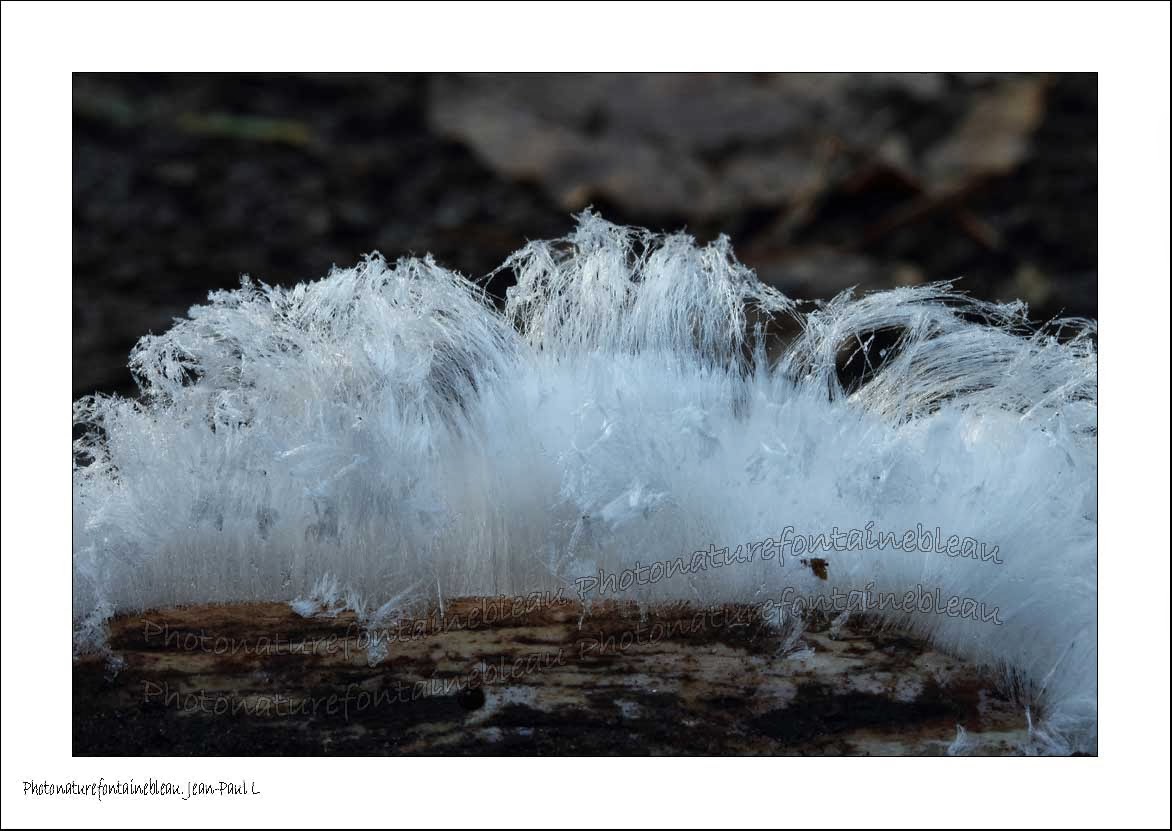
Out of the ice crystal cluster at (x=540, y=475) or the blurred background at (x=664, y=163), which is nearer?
the ice crystal cluster at (x=540, y=475)

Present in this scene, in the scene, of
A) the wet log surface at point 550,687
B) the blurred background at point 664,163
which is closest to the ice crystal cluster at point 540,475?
the wet log surface at point 550,687

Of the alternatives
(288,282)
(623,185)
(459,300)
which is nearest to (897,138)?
(623,185)

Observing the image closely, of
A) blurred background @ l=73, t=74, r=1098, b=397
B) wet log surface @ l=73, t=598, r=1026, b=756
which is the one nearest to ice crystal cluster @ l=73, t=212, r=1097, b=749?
wet log surface @ l=73, t=598, r=1026, b=756

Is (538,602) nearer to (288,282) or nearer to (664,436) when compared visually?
(664,436)

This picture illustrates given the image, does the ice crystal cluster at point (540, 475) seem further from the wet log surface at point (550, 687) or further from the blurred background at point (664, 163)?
the blurred background at point (664, 163)

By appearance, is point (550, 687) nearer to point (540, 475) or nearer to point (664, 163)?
point (540, 475)

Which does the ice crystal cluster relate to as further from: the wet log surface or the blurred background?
the blurred background

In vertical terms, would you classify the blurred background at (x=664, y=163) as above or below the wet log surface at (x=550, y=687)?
above
